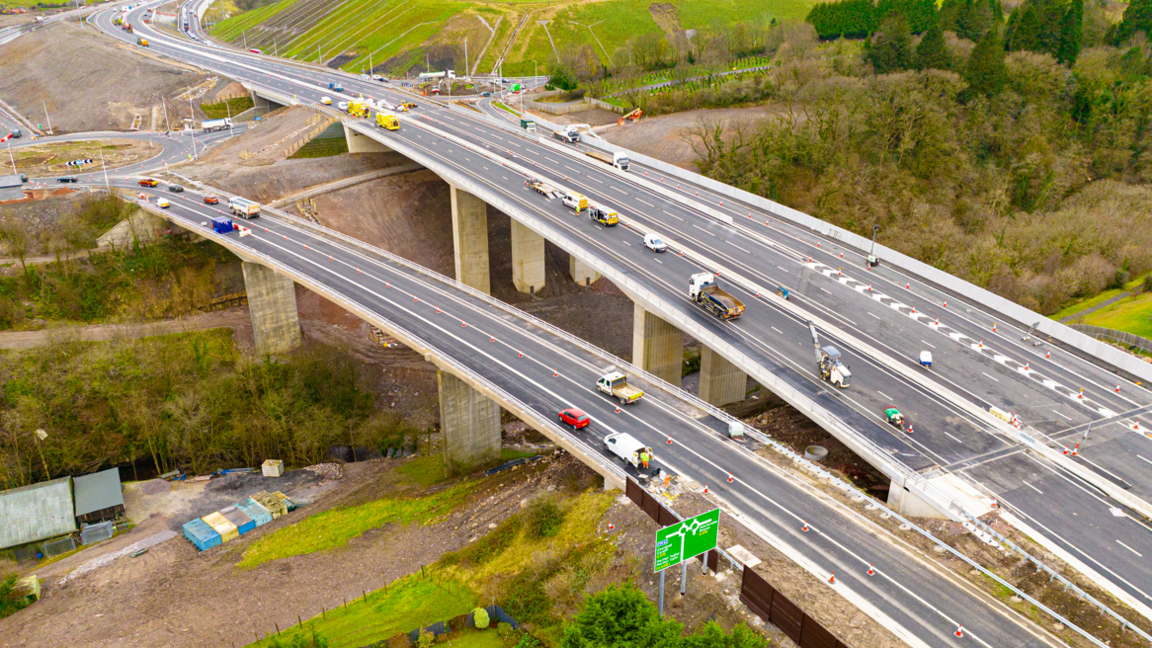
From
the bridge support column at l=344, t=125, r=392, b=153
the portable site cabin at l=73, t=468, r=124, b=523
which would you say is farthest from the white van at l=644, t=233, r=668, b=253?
the bridge support column at l=344, t=125, r=392, b=153

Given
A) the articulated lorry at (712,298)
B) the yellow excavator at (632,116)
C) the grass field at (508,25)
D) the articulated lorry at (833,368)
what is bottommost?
the articulated lorry at (833,368)

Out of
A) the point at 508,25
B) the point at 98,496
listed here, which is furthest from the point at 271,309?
the point at 508,25

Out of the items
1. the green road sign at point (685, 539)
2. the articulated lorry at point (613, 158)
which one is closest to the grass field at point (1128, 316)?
the green road sign at point (685, 539)

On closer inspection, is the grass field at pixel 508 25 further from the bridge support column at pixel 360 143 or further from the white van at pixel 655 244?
the white van at pixel 655 244

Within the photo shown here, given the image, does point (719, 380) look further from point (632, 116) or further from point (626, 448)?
point (632, 116)

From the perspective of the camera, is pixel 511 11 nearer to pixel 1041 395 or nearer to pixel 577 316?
pixel 577 316

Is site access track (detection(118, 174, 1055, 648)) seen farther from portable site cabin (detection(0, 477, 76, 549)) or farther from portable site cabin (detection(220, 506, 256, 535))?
portable site cabin (detection(0, 477, 76, 549))

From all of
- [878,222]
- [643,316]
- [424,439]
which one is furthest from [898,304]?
[424,439]
